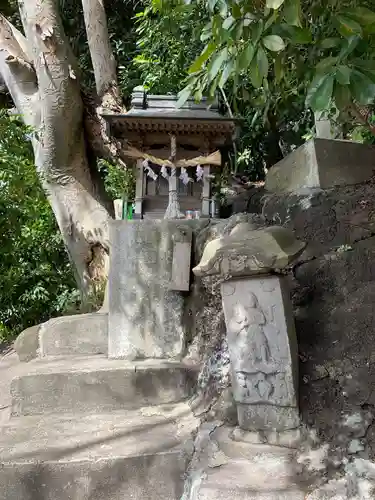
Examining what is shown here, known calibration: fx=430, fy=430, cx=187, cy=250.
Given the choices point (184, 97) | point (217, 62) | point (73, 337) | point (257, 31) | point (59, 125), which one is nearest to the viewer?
point (257, 31)

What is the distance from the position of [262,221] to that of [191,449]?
6.68 feet

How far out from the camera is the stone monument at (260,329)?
2395 millimetres

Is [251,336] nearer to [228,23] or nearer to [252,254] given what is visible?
[252,254]

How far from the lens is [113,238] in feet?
12.3

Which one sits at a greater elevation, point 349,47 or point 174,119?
point 174,119

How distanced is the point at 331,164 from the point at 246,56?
225 centimetres

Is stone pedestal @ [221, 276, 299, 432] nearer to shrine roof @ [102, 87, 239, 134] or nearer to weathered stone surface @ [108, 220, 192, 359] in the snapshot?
weathered stone surface @ [108, 220, 192, 359]

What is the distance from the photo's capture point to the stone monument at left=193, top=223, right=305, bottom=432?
2.39 meters

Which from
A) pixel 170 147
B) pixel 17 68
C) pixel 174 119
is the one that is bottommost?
pixel 170 147

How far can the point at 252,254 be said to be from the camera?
2375mm

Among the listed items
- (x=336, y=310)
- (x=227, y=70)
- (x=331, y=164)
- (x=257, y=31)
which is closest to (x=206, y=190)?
(x=331, y=164)

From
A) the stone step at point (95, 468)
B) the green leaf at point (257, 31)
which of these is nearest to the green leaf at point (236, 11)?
the green leaf at point (257, 31)

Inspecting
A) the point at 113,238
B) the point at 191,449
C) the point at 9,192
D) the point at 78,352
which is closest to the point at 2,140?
the point at 9,192

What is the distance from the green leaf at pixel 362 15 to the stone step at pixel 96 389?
252 cm
